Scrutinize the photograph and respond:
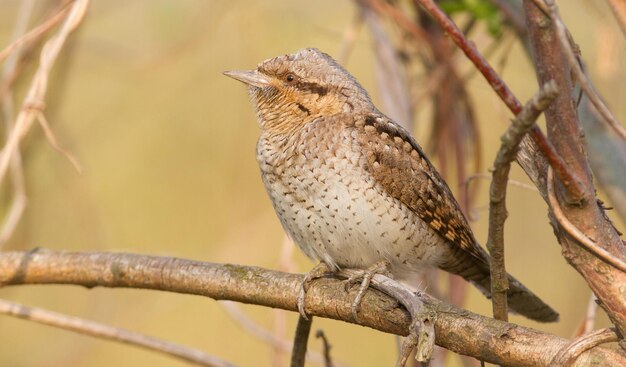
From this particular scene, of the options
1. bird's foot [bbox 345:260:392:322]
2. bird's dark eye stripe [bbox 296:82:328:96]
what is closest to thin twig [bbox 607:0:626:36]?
bird's foot [bbox 345:260:392:322]

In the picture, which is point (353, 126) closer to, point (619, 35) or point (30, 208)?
point (619, 35)

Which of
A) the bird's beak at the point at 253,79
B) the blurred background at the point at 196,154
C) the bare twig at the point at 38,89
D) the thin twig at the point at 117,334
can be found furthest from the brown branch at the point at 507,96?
the blurred background at the point at 196,154

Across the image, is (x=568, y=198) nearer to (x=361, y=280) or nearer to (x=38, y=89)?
(x=361, y=280)

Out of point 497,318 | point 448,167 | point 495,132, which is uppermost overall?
point 495,132

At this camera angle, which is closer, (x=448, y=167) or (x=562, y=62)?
(x=562, y=62)

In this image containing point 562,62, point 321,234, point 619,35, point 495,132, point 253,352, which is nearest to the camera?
point 562,62

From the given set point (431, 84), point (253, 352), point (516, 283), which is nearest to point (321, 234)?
point (516, 283)

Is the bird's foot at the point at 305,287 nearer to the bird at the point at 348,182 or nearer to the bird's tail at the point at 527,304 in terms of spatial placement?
the bird at the point at 348,182

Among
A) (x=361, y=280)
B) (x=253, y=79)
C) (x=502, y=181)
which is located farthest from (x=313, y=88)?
(x=502, y=181)
